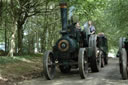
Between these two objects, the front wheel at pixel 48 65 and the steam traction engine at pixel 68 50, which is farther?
the steam traction engine at pixel 68 50

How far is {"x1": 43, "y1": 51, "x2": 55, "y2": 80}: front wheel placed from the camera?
28.3 ft

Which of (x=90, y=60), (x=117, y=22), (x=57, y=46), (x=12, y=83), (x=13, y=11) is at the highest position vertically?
(x=13, y=11)

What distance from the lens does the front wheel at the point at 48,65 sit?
8.62m

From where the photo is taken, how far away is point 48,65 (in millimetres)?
8977

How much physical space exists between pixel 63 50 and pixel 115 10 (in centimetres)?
606

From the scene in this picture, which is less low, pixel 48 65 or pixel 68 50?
pixel 68 50

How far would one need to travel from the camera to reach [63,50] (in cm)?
920

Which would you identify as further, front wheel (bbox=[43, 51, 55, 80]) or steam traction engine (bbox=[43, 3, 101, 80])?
steam traction engine (bbox=[43, 3, 101, 80])

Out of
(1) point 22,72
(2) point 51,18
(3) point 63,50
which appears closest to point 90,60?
(3) point 63,50

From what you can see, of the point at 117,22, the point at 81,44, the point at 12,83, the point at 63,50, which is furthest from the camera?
the point at 117,22

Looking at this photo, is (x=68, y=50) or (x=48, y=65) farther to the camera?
(x=68, y=50)

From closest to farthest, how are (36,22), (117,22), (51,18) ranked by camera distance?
(117,22), (51,18), (36,22)

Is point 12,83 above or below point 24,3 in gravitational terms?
below

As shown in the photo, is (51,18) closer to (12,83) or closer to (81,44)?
(81,44)
